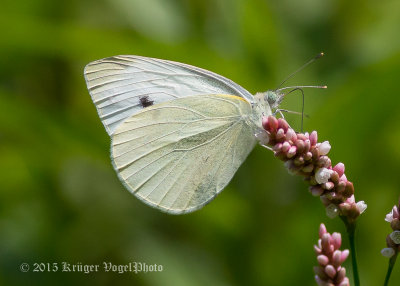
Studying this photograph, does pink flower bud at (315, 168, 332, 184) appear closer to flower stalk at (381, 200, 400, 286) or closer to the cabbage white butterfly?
flower stalk at (381, 200, 400, 286)

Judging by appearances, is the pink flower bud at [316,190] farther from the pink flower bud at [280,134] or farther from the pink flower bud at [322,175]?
the pink flower bud at [280,134]

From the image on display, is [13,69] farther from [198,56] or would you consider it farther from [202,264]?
[202,264]

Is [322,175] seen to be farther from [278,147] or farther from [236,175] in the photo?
[236,175]

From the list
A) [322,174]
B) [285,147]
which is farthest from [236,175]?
[322,174]

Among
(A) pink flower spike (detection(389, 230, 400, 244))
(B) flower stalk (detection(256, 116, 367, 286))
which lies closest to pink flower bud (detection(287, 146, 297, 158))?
(B) flower stalk (detection(256, 116, 367, 286))

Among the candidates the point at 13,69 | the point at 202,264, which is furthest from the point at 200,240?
the point at 13,69

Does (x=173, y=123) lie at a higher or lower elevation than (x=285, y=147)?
higher
